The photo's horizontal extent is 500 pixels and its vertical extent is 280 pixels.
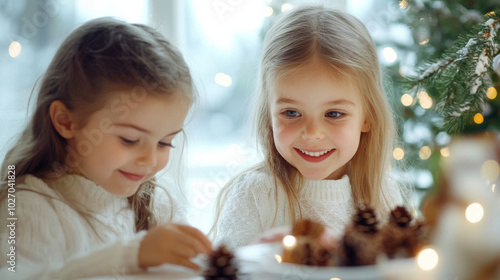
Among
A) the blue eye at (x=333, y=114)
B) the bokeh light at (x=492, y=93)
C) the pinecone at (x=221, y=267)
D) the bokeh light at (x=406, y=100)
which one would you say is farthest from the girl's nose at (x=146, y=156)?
the bokeh light at (x=406, y=100)

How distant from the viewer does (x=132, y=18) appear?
1311 millimetres

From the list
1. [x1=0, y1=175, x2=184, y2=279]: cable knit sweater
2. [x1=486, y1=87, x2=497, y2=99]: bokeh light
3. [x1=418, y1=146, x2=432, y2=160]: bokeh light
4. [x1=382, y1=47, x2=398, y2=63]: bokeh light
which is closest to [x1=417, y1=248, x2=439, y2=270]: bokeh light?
[x1=0, y1=175, x2=184, y2=279]: cable knit sweater

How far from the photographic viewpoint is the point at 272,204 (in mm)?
1176

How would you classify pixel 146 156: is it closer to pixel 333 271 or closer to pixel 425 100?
pixel 333 271

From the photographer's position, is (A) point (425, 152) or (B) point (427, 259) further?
(A) point (425, 152)

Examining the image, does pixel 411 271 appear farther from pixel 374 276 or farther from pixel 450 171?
pixel 450 171

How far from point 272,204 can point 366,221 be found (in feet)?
1.56

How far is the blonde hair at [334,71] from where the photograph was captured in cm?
112

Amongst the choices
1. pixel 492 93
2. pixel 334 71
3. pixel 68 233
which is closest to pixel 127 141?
pixel 68 233

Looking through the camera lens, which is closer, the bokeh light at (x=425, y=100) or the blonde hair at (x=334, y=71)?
the blonde hair at (x=334, y=71)

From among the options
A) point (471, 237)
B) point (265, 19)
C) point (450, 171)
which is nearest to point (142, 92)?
point (471, 237)

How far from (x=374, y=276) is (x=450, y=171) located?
56 centimetres

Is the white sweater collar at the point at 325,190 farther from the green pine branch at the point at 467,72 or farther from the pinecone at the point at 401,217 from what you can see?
the pinecone at the point at 401,217

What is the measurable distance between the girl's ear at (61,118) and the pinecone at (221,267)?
0.34 metres
